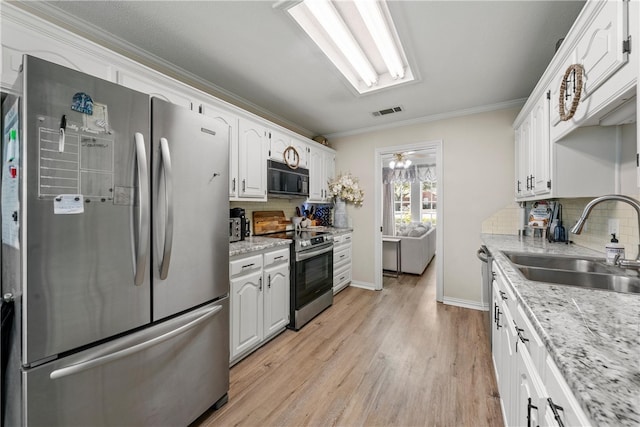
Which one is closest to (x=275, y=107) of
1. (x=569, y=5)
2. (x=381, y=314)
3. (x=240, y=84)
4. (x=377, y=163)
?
(x=240, y=84)

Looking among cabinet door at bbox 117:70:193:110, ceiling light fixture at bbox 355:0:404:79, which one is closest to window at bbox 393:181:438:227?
ceiling light fixture at bbox 355:0:404:79

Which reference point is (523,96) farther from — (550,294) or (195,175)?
(195,175)

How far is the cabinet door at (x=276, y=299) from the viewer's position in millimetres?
2271

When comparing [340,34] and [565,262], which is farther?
[340,34]

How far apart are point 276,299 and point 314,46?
2178 millimetres

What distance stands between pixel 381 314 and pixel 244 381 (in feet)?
5.57

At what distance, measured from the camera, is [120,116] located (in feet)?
3.68

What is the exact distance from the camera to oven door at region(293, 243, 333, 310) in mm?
2590

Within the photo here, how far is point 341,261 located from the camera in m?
3.71

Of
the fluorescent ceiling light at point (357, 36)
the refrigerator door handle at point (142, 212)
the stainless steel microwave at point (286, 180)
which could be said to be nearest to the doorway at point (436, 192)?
the stainless steel microwave at point (286, 180)

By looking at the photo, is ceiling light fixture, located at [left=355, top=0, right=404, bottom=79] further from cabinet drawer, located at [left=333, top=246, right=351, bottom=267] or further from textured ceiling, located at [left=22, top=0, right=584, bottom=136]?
cabinet drawer, located at [left=333, top=246, right=351, bottom=267]

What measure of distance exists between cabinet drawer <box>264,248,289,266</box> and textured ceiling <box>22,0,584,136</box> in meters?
1.67

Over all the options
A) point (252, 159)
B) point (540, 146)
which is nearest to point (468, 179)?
point (540, 146)

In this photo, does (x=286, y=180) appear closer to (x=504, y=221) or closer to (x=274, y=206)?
(x=274, y=206)
